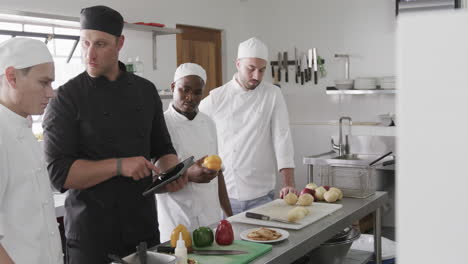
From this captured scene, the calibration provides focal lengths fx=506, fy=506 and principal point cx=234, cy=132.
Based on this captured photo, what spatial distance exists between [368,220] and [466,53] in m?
5.04

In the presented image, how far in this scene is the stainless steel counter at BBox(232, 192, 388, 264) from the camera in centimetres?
177

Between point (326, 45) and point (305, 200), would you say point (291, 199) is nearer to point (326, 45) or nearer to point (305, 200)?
point (305, 200)

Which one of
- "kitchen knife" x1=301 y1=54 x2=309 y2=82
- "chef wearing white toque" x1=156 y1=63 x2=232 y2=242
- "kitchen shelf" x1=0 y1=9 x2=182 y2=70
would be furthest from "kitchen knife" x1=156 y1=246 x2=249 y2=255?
"kitchen knife" x1=301 y1=54 x2=309 y2=82

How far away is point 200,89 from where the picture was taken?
253 cm

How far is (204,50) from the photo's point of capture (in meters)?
5.49

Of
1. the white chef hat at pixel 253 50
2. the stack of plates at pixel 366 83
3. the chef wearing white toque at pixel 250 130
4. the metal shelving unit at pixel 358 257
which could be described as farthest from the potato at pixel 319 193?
the stack of plates at pixel 366 83

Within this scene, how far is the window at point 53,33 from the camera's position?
363cm

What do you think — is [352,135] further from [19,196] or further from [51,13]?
[19,196]

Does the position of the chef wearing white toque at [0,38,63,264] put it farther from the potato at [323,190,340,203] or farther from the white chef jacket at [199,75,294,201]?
the white chef jacket at [199,75,294,201]

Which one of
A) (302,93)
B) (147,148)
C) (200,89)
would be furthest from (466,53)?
(302,93)

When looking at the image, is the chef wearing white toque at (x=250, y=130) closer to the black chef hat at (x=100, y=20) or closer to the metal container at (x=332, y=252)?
the metal container at (x=332, y=252)

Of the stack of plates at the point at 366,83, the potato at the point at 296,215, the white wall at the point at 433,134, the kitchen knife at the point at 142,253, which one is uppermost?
the stack of plates at the point at 366,83

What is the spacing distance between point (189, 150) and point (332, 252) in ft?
2.80

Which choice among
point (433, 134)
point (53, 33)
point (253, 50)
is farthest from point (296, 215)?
point (53, 33)
